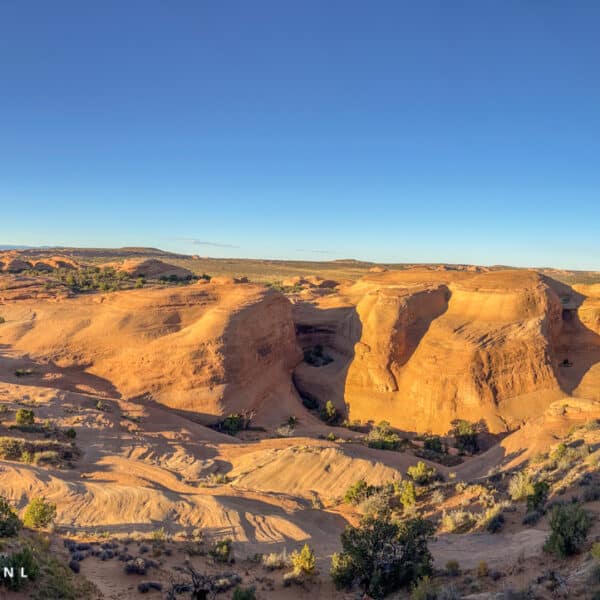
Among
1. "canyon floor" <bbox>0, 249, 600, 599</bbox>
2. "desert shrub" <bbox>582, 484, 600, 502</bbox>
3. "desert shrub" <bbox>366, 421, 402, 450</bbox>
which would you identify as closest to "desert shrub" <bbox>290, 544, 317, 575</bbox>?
"canyon floor" <bbox>0, 249, 600, 599</bbox>

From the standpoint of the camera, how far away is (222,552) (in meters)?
10.5

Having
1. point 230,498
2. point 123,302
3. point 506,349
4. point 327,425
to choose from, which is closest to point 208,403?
point 327,425

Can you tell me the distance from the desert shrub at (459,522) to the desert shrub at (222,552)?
5.75m

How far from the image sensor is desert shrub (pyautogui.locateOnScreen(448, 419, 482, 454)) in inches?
941

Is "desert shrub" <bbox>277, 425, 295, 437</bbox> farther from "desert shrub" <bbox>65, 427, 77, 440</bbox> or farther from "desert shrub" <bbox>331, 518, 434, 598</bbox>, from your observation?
"desert shrub" <bbox>331, 518, 434, 598</bbox>

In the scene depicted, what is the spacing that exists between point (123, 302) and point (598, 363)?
28246mm

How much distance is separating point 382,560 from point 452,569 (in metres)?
1.28

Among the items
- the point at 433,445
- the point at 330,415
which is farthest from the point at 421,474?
the point at 330,415

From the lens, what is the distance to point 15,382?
2458 centimetres

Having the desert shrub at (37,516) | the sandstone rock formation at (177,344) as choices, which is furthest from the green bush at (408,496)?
the sandstone rock formation at (177,344)

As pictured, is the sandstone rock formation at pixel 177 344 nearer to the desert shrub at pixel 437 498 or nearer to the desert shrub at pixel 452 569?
the desert shrub at pixel 437 498

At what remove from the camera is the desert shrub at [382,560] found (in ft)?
29.1

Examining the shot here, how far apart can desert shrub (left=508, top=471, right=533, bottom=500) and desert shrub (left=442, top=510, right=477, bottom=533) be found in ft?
5.03

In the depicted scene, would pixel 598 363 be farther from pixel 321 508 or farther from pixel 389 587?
pixel 389 587
